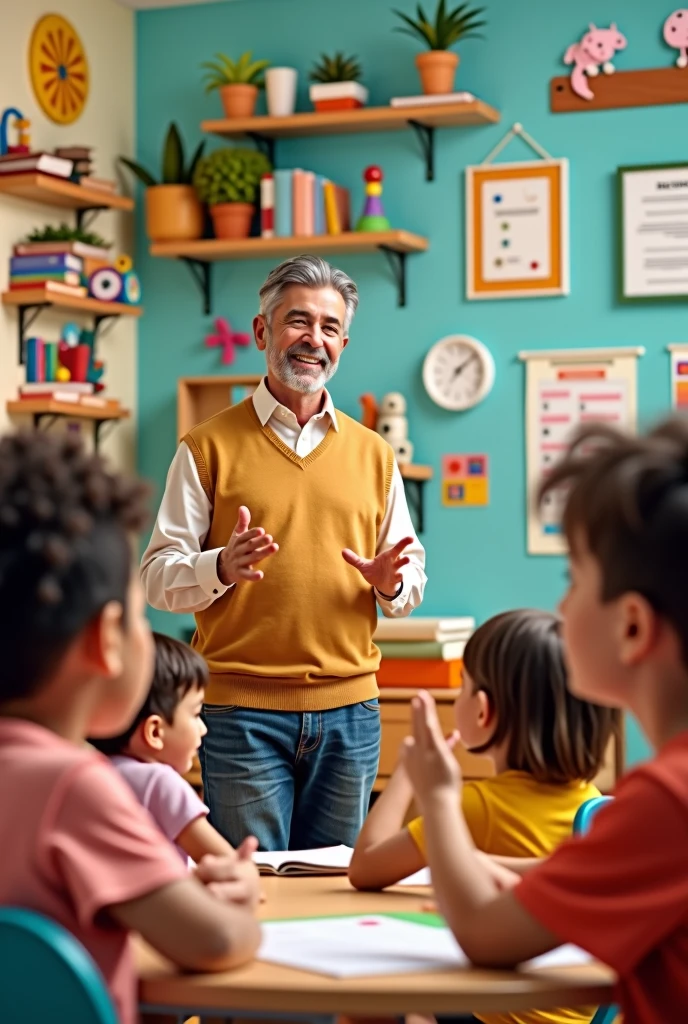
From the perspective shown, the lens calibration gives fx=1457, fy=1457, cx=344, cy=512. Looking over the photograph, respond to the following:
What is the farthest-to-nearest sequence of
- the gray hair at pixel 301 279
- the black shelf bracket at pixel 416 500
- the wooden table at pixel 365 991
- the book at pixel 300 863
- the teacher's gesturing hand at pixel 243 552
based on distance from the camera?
the black shelf bracket at pixel 416 500 < the gray hair at pixel 301 279 < the teacher's gesturing hand at pixel 243 552 < the book at pixel 300 863 < the wooden table at pixel 365 991

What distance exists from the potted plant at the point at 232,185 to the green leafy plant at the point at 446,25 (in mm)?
638

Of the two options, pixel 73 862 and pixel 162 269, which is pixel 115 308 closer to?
pixel 162 269

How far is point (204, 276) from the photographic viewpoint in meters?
4.94

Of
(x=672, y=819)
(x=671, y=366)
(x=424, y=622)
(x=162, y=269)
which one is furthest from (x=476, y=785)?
(x=162, y=269)

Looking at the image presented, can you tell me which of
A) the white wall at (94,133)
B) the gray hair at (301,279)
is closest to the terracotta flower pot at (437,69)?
the white wall at (94,133)

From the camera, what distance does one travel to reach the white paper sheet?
1.38 m

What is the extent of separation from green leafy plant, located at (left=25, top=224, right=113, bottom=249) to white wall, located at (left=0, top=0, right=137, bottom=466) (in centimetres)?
3

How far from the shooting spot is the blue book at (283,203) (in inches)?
181

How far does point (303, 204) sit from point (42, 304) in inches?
34.5

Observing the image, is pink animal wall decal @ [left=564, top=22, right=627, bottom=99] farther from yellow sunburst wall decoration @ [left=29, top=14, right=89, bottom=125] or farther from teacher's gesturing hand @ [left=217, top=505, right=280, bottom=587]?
teacher's gesturing hand @ [left=217, top=505, right=280, bottom=587]

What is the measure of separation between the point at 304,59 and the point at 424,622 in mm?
1958

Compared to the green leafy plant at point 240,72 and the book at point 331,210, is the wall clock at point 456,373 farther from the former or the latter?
the green leafy plant at point 240,72

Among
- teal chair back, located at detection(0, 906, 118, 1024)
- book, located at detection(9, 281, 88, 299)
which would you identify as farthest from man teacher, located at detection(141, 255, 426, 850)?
book, located at detection(9, 281, 88, 299)

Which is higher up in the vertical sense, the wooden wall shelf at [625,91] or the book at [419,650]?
the wooden wall shelf at [625,91]
